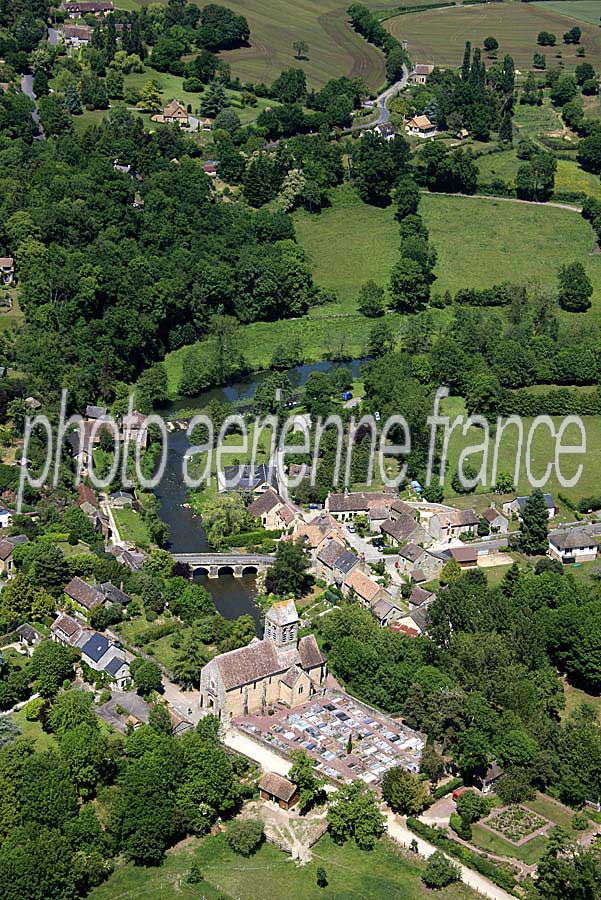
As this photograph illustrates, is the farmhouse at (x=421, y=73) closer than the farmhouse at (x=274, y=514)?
No

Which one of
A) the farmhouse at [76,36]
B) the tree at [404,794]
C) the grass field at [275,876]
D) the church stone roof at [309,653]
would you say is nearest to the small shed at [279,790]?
the grass field at [275,876]

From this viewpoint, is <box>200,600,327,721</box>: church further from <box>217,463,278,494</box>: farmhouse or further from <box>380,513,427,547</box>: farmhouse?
<box>217,463,278,494</box>: farmhouse

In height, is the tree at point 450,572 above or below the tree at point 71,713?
above

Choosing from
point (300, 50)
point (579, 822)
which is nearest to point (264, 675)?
point (579, 822)

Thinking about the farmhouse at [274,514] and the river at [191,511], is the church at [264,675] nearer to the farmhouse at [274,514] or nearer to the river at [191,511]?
the river at [191,511]

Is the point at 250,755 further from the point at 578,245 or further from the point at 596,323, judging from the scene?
the point at 578,245

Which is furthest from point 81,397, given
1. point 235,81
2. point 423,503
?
point 235,81

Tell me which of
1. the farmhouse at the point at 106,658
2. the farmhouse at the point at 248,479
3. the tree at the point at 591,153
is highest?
the tree at the point at 591,153

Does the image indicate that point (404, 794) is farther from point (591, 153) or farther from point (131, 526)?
point (591, 153)
